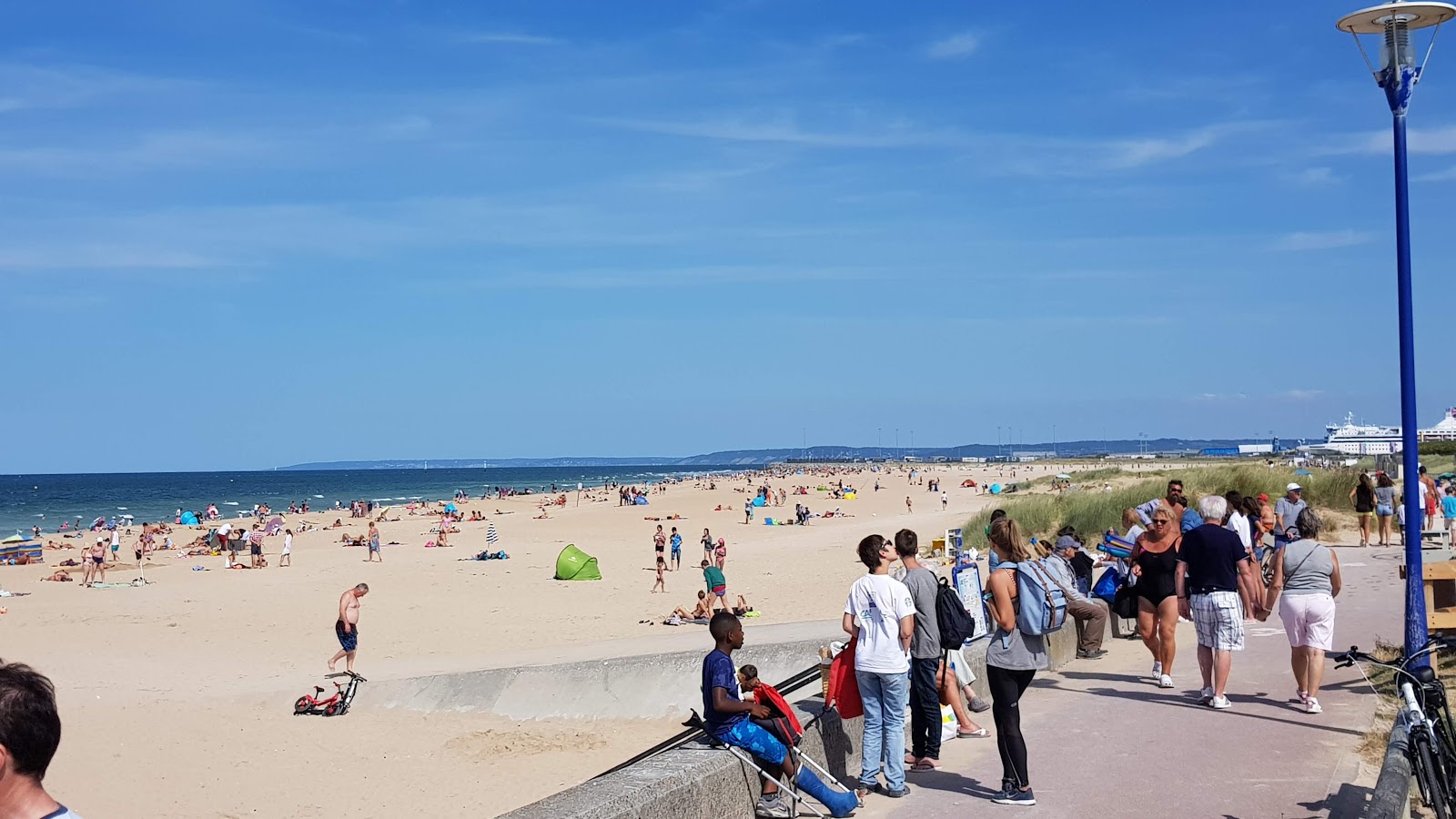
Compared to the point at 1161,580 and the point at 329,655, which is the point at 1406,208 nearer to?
the point at 1161,580

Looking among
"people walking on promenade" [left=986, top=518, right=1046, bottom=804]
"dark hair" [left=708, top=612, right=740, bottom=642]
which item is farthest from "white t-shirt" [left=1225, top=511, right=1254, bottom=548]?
"dark hair" [left=708, top=612, right=740, bottom=642]

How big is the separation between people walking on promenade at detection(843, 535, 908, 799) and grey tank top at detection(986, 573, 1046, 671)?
17.5 inches

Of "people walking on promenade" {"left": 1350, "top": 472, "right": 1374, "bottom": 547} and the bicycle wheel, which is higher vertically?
"people walking on promenade" {"left": 1350, "top": 472, "right": 1374, "bottom": 547}

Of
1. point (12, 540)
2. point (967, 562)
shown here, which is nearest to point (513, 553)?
point (12, 540)

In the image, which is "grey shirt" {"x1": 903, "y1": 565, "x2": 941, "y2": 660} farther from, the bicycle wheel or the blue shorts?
the bicycle wheel

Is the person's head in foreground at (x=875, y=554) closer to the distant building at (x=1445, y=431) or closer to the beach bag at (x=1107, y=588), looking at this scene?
the beach bag at (x=1107, y=588)

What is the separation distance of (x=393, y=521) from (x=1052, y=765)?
5101cm

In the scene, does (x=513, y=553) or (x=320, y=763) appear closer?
(x=320, y=763)

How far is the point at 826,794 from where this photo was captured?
5844 millimetres

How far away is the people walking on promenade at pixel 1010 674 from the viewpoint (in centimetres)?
597

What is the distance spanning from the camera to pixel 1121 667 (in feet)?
33.1

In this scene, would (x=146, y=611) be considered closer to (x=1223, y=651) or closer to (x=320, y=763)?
(x=320, y=763)

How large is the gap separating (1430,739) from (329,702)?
1161 cm

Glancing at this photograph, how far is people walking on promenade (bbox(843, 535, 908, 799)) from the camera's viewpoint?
20.4 feet
